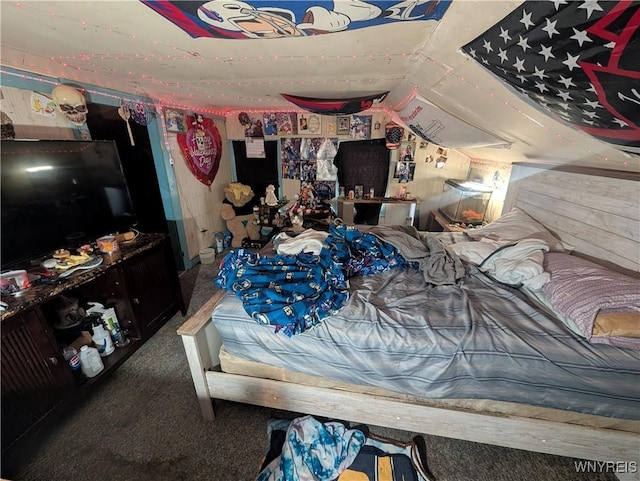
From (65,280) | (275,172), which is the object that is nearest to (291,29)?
(65,280)

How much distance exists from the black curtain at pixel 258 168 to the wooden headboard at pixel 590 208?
121 inches

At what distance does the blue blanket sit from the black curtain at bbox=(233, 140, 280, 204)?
7.83 ft

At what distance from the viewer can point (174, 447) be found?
4.46ft

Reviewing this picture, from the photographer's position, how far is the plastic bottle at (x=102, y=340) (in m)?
1.70

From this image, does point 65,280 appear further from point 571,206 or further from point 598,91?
point 571,206

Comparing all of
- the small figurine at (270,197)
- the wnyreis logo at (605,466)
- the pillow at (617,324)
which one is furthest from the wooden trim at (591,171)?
the small figurine at (270,197)

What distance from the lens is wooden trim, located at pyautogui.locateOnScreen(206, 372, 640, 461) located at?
1155 millimetres

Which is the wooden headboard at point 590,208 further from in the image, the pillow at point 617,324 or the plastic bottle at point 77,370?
the plastic bottle at point 77,370

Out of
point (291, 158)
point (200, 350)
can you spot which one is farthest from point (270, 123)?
point (200, 350)

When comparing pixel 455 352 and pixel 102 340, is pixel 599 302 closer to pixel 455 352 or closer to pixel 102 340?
pixel 455 352

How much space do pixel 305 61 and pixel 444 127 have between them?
55.7 inches

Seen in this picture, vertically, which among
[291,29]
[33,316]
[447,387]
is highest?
[291,29]

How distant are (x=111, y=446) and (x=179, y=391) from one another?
1.24 ft

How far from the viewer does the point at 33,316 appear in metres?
1.25
